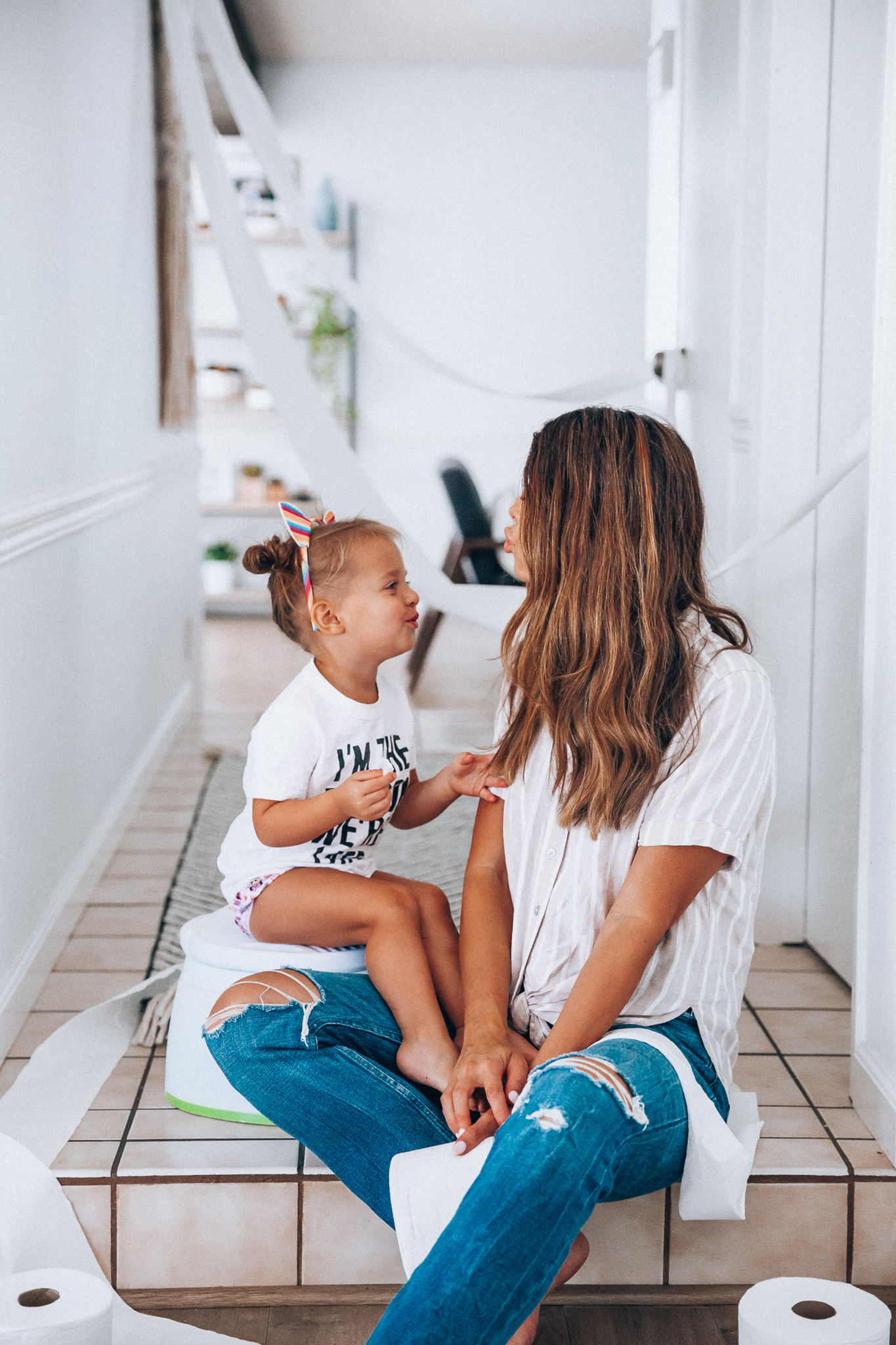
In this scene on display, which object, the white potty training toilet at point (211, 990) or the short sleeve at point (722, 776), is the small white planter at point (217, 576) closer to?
the white potty training toilet at point (211, 990)

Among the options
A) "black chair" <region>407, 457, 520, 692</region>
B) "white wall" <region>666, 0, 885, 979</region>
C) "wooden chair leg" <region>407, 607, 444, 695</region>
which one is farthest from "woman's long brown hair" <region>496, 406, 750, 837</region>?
"wooden chair leg" <region>407, 607, 444, 695</region>

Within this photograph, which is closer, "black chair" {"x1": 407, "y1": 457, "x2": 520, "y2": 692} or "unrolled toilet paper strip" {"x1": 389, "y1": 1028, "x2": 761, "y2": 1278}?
"unrolled toilet paper strip" {"x1": 389, "y1": 1028, "x2": 761, "y2": 1278}

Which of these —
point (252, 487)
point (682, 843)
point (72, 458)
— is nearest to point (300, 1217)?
point (682, 843)

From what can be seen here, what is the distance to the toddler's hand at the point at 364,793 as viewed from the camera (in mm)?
1292

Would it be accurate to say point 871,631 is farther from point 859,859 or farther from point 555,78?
point 555,78

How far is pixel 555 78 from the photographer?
5.88 metres

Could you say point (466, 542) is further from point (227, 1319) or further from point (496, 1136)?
point (496, 1136)

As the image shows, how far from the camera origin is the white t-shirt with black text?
4.62 ft

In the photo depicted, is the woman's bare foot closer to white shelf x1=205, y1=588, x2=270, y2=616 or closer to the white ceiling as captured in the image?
the white ceiling

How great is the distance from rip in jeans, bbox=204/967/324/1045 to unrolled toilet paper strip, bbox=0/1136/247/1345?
24 cm

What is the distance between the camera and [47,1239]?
1.32 metres

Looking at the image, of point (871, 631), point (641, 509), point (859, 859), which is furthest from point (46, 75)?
point (859, 859)

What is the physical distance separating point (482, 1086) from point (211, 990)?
40cm

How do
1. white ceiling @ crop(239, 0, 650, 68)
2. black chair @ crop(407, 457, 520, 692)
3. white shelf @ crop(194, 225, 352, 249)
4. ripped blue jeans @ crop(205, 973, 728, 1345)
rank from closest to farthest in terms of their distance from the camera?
ripped blue jeans @ crop(205, 973, 728, 1345) → black chair @ crop(407, 457, 520, 692) → white ceiling @ crop(239, 0, 650, 68) → white shelf @ crop(194, 225, 352, 249)
